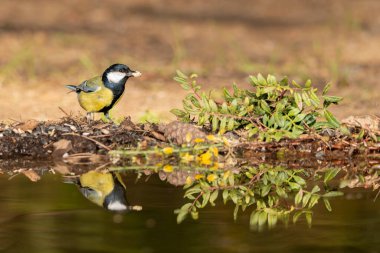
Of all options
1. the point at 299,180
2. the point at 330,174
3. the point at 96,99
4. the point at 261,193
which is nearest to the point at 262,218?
the point at 261,193

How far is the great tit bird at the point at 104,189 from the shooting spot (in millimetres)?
5402

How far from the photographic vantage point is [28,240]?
4.54m

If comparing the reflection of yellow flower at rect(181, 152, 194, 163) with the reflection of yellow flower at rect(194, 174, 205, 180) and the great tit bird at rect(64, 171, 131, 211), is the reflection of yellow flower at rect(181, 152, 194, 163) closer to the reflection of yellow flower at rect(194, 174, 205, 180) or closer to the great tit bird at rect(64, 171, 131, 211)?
the reflection of yellow flower at rect(194, 174, 205, 180)

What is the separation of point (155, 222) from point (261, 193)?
0.95m

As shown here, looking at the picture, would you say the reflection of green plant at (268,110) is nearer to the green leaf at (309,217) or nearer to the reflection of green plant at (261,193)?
the reflection of green plant at (261,193)

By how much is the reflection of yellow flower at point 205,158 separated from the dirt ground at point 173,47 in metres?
1.87

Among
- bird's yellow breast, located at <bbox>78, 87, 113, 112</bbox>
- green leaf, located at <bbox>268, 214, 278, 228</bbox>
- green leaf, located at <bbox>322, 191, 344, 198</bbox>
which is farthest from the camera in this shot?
bird's yellow breast, located at <bbox>78, 87, 113, 112</bbox>

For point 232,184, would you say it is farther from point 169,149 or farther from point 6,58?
point 6,58

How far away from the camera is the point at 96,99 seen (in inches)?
298

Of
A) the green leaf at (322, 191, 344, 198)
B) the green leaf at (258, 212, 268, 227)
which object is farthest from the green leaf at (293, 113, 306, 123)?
the green leaf at (258, 212, 268, 227)

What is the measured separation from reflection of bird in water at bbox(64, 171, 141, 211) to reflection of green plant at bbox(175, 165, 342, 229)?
0.36 metres

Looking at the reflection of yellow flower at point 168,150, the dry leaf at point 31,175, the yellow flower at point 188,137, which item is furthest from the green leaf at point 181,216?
the yellow flower at point 188,137

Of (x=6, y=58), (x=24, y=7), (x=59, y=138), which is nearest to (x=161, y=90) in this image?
(x=6, y=58)

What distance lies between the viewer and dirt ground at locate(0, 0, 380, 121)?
9.77 meters
